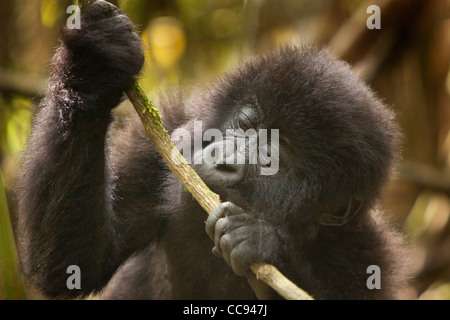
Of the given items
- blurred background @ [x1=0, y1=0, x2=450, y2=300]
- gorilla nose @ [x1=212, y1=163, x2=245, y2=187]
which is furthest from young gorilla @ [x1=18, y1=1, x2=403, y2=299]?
blurred background @ [x1=0, y1=0, x2=450, y2=300]

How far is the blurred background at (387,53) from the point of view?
6.17 m

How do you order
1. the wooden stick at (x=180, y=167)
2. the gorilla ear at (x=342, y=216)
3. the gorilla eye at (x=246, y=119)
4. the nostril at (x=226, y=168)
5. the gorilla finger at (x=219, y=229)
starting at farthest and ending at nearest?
the gorilla ear at (x=342, y=216) < the gorilla eye at (x=246, y=119) < the nostril at (x=226, y=168) < the gorilla finger at (x=219, y=229) < the wooden stick at (x=180, y=167)

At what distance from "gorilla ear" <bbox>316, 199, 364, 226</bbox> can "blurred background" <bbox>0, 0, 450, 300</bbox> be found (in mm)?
2744

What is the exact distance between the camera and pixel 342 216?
332 cm

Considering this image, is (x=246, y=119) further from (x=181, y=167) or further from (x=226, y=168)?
(x=181, y=167)

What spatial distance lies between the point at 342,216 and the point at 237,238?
887 millimetres

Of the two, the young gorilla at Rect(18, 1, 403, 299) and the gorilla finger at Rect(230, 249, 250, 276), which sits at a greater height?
the young gorilla at Rect(18, 1, 403, 299)

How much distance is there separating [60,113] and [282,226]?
1.26 meters

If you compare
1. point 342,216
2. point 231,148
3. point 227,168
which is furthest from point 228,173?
point 342,216

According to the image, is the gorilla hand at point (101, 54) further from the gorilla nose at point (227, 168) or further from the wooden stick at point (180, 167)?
the gorilla nose at point (227, 168)


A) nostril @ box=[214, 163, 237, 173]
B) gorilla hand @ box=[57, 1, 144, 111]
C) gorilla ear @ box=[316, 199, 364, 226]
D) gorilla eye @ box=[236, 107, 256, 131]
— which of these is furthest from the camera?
gorilla ear @ box=[316, 199, 364, 226]

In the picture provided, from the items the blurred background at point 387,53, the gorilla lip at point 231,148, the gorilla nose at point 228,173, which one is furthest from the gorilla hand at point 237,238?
the blurred background at point 387,53

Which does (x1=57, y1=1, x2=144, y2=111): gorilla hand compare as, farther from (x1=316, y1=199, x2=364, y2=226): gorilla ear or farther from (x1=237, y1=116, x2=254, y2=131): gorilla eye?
(x1=316, y1=199, x2=364, y2=226): gorilla ear

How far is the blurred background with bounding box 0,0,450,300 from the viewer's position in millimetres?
6168
